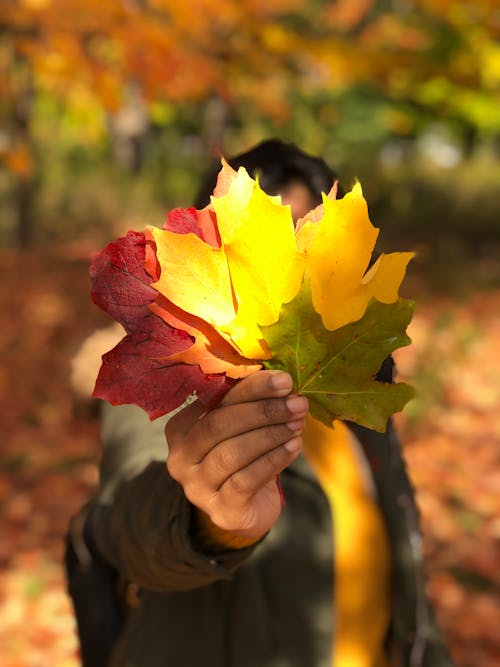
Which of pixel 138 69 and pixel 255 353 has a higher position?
pixel 255 353

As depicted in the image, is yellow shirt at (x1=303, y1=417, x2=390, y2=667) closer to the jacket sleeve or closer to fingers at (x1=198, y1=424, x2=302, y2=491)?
the jacket sleeve

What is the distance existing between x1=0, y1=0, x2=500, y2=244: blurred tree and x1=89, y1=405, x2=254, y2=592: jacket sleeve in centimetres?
446

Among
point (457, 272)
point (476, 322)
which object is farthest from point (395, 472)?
point (457, 272)

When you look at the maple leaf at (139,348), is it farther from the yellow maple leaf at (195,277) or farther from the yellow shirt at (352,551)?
the yellow shirt at (352,551)

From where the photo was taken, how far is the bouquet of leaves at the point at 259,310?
757mm

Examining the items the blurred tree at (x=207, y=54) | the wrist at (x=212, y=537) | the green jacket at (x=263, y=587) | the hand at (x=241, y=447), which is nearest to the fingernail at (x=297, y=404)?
the hand at (x=241, y=447)

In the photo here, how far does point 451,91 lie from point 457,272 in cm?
235

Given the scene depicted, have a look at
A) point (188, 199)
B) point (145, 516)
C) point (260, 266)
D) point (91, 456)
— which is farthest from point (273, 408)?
point (188, 199)

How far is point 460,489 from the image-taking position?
16.2ft

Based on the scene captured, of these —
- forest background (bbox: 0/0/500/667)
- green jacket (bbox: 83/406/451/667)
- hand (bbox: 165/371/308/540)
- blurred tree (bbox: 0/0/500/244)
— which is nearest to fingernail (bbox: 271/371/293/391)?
hand (bbox: 165/371/308/540)

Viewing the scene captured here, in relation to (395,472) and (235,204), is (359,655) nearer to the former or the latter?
(395,472)

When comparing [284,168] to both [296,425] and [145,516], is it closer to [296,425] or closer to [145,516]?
[145,516]

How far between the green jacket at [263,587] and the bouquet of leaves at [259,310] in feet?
1.69

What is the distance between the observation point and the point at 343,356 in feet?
2.53
